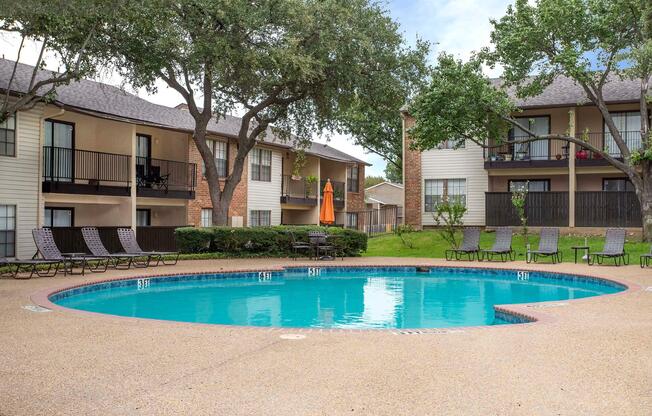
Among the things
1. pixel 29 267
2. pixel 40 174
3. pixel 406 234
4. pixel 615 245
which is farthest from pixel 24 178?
pixel 615 245

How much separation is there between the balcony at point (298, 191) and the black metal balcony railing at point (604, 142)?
13728 millimetres

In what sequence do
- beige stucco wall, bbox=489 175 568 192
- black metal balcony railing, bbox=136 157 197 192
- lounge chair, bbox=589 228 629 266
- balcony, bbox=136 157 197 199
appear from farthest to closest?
beige stucco wall, bbox=489 175 568 192, black metal balcony railing, bbox=136 157 197 192, balcony, bbox=136 157 197 199, lounge chair, bbox=589 228 629 266

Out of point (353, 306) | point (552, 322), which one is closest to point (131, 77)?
point (353, 306)

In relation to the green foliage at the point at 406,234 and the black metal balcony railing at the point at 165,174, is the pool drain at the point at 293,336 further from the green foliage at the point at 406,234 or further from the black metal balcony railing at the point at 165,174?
the green foliage at the point at 406,234

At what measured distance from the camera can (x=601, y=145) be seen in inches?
1067

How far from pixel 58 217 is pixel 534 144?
2008cm

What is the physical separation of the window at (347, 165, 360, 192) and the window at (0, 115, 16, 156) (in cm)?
2300

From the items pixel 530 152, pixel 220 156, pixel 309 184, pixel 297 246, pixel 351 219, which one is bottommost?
pixel 297 246

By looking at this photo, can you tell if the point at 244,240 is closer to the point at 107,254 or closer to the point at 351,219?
the point at 107,254

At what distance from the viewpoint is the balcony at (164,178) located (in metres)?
23.1

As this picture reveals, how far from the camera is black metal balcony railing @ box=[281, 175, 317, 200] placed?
32.3 meters

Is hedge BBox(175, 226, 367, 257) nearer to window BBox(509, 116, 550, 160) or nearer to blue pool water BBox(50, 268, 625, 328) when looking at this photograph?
blue pool water BBox(50, 268, 625, 328)

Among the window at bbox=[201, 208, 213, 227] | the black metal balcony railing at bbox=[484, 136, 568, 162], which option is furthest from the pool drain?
the black metal balcony railing at bbox=[484, 136, 568, 162]

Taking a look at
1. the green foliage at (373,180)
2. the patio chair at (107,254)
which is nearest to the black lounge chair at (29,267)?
the patio chair at (107,254)
